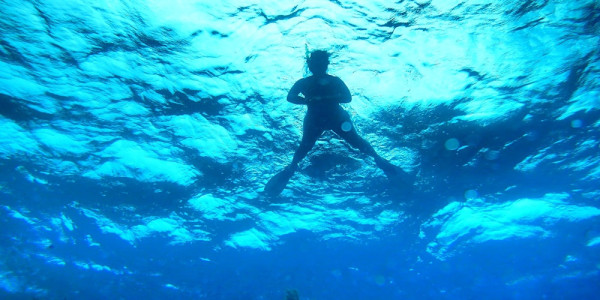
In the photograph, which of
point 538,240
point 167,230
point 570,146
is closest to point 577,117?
point 570,146

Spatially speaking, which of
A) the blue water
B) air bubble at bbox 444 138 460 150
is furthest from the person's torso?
air bubble at bbox 444 138 460 150

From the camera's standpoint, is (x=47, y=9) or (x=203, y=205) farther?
(x=203, y=205)

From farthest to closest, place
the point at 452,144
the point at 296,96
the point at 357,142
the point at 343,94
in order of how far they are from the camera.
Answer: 1. the point at 452,144
2. the point at 357,142
3. the point at 296,96
4. the point at 343,94

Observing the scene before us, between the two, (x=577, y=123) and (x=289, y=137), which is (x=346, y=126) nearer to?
(x=289, y=137)

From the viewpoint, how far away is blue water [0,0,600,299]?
25.9 feet

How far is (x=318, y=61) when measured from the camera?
8141mm

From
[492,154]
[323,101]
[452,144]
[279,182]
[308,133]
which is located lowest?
[279,182]

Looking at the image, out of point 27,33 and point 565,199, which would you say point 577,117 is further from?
point 27,33

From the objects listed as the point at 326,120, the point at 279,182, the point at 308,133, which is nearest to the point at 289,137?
the point at 279,182

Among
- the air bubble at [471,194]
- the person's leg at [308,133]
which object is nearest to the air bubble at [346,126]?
the person's leg at [308,133]

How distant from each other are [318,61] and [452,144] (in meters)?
7.56

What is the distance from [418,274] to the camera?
26.6 m

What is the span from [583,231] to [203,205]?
2544 cm

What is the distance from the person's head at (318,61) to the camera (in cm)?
815
